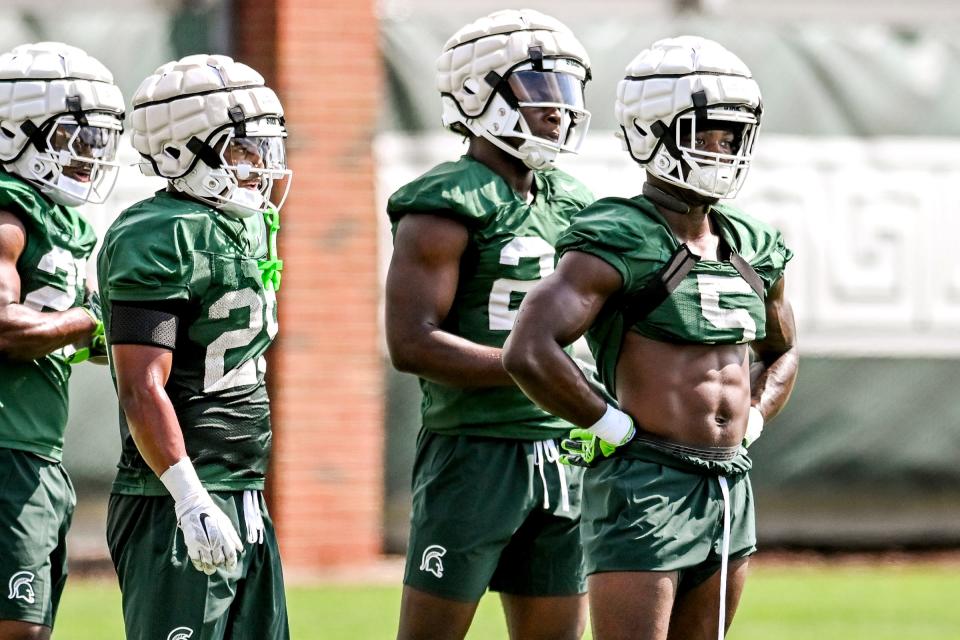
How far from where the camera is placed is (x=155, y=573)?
412cm

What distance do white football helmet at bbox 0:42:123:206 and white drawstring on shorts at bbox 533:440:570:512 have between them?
1460mm

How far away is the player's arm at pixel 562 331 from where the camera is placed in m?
4.07

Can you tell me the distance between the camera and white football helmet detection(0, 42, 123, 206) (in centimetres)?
493

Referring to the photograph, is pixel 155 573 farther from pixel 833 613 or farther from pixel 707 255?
pixel 833 613

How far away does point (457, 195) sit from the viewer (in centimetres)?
474

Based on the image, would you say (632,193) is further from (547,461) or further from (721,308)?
(721,308)

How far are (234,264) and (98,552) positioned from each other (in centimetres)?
496

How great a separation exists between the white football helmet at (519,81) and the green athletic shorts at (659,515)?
3.64 ft

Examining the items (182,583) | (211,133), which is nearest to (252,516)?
(182,583)

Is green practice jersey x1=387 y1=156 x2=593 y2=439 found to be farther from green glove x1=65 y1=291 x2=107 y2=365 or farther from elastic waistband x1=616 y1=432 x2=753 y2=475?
green glove x1=65 y1=291 x2=107 y2=365

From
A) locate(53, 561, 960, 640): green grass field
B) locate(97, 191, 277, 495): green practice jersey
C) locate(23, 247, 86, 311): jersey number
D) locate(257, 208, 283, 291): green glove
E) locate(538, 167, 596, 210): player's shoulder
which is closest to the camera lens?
locate(97, 191, 277, 495): green practice jersey

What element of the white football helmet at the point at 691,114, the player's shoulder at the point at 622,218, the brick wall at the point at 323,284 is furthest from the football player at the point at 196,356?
the brick wall at the point at 323,284

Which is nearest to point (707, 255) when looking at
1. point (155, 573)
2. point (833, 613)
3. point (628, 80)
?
point (628, 80)

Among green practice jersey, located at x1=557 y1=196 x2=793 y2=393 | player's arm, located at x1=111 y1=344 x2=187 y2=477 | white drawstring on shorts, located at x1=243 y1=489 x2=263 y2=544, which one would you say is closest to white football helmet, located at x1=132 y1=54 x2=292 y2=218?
player's arm, located at x1=111 y1=344 x2=187 y2=477
